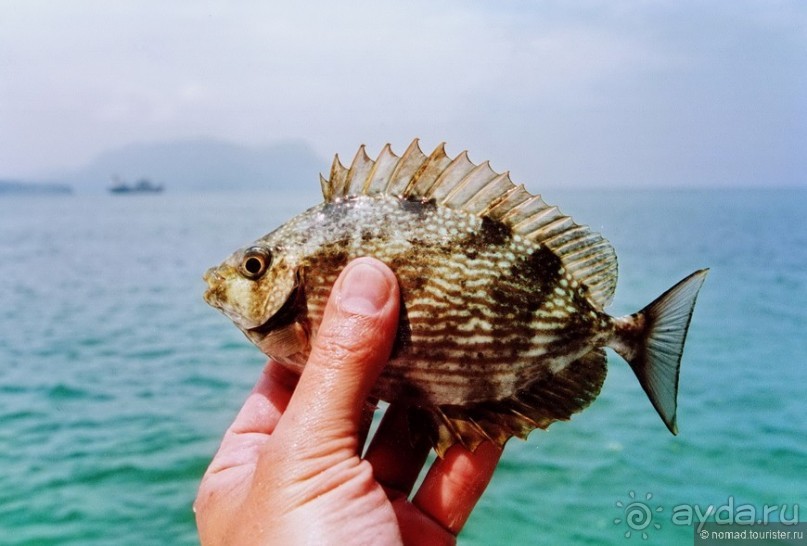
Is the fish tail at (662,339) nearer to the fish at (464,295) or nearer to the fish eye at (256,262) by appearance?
the fish at (464,295)

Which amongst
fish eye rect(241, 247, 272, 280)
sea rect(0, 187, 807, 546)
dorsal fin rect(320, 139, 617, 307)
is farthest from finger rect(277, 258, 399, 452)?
sea rect(0, 187, 807, 546)

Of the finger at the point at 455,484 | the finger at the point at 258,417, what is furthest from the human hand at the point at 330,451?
the finger at the point at 455,484

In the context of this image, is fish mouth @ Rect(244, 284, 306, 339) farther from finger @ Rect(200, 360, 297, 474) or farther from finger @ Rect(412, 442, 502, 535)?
finger @ Rect(412, 442, 502, 535)

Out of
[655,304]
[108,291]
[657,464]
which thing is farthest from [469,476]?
[108,291]

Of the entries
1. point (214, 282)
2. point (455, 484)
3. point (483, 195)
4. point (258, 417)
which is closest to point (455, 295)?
point (483, 195)

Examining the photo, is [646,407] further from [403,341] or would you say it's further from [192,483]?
[403,341]

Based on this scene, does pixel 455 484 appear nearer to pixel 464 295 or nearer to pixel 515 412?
pixel 515 412
